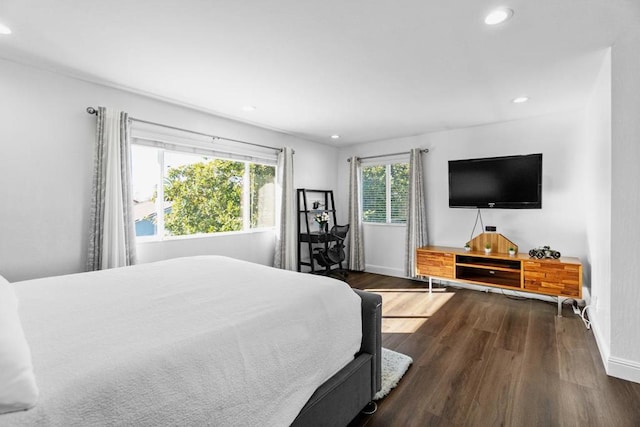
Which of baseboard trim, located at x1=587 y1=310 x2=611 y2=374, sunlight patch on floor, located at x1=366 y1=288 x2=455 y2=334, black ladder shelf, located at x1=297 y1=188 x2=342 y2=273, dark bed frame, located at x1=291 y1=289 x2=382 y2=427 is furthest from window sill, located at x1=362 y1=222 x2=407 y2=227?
dark bed frame, located at x1=291 y1=289 x2=382 y2=427

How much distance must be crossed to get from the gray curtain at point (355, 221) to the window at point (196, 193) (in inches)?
59.2

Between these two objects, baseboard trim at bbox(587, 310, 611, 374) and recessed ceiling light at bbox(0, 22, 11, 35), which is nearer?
recessed ceiling light at bbox(0, 22, 11, 35)

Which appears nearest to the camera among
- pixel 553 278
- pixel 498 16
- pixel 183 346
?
pixel 183 346

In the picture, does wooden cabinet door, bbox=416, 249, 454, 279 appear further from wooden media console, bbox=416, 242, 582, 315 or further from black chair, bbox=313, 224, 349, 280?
black chair, bbox=313, 224, 349, 280

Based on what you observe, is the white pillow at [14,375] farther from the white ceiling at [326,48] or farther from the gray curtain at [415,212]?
the gray curtain at [415,212]

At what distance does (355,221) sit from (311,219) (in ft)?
2.66

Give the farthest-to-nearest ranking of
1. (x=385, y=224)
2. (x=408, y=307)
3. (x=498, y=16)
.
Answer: (x=385, y=224) < (x=408, y=307) < (x=498, y=16)

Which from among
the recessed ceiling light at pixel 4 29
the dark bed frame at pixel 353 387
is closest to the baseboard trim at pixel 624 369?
the dark bed frame at pixel 353 387

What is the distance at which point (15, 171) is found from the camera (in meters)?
2.39

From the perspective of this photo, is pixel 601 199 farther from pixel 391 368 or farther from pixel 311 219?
pixel 311 219

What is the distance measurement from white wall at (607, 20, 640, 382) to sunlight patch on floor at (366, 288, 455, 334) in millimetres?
1489

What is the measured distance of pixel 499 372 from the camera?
7.23ft

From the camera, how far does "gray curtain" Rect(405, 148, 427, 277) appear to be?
4645 mm

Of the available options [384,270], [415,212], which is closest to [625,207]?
[415,212]
